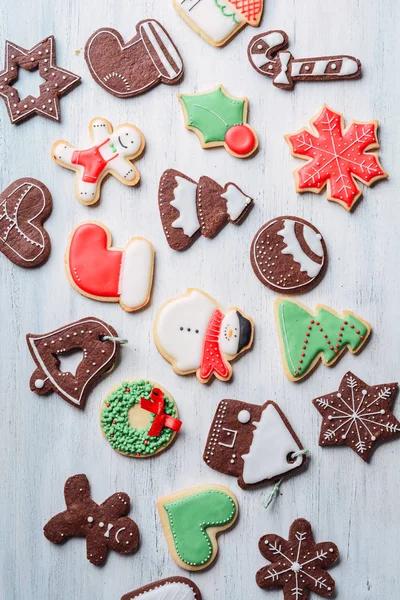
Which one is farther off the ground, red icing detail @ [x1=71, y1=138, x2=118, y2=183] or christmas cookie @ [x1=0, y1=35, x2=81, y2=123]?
christmas cookie @ [x1=0, y1=35, x2=81, y2=123]

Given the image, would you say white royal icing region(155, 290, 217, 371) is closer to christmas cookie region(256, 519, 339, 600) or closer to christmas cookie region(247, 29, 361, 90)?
christmas cookie region(256, 519, 339, 600)

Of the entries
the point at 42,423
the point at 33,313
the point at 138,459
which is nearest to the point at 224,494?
the point at 138,459

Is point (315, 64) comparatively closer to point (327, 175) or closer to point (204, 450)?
point (327, 175)

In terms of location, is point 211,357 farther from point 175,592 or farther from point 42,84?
point 42,84

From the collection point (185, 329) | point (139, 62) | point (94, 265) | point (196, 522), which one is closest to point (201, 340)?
point (185, 329)

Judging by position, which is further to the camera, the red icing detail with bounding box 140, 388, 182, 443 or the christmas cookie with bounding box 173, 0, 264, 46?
the christmas cookie with bounding box 173, 0, 264, 46

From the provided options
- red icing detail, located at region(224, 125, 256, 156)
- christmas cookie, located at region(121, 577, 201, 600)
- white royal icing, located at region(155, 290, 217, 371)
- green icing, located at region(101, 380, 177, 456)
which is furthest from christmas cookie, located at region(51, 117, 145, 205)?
christmas cookie, located at region(121, 577, 201, 600)

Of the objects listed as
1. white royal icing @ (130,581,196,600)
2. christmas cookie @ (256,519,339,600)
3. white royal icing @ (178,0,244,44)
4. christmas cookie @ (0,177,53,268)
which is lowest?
white royal icing @ (130,581,196,600)
